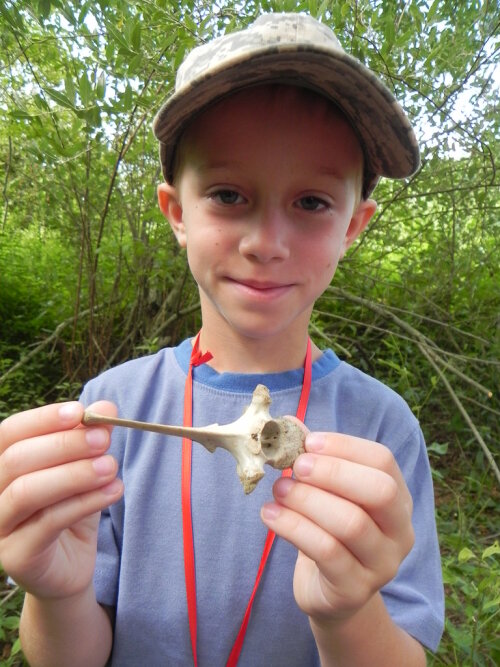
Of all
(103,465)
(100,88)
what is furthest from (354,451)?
(100,88)

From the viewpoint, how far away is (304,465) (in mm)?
845

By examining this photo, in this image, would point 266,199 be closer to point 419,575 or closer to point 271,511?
point 271,511

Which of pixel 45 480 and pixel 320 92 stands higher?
pixel 320 92

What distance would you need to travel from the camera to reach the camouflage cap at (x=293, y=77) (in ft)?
3.17

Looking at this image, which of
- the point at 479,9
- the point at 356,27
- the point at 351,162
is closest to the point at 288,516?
the point at 351,162

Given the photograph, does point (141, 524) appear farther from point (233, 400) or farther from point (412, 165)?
point (412, 165)

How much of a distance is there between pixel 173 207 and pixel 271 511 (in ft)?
2.64

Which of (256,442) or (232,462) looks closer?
(256,442)

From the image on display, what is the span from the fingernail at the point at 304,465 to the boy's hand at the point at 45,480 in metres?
A: 0.30

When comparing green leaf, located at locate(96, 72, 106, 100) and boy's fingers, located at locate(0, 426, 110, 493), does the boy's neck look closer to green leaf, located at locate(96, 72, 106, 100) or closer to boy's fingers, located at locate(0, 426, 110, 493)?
boy's fingers, located at locate(0, 426, 110, 493)

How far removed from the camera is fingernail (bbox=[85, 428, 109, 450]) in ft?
2.78

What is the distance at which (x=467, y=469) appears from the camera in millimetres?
3383

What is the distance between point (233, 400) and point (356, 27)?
5.39 ft

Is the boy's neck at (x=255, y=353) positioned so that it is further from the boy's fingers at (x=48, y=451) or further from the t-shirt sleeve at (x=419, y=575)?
the boy's fingers at (x=48, y=451)
